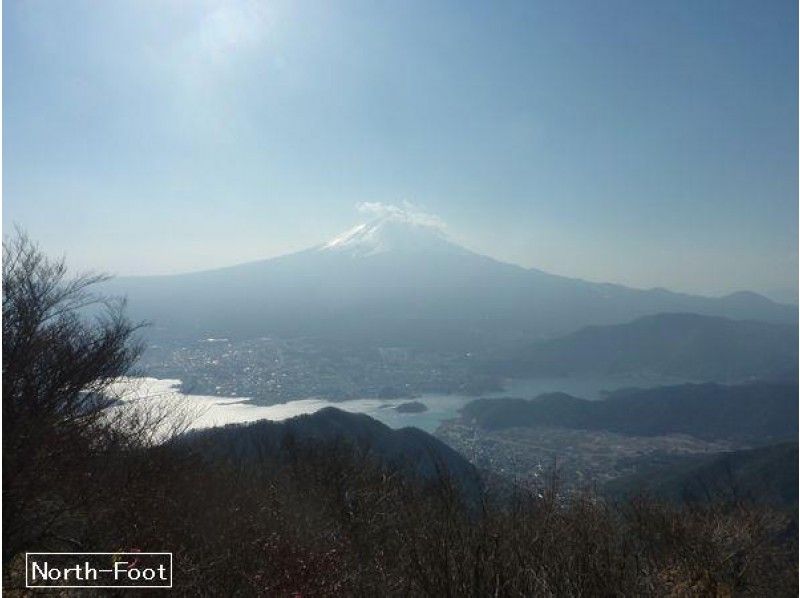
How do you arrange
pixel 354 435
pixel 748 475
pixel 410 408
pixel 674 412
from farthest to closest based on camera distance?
1. pixel 674 412
2. pixel 410 408
3. pixel 748 475
4. pixel 354 435

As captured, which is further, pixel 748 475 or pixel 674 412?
pixel 674 412

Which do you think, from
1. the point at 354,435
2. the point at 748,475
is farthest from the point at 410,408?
the point at 748,475

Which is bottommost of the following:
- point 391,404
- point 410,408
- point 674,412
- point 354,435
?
point 674,412

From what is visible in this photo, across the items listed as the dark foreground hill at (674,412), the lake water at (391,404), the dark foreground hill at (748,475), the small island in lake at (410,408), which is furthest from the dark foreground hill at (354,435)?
the dark foreground hill at (674,412)

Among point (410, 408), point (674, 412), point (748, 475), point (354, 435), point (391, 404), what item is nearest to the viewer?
point (354, 435)

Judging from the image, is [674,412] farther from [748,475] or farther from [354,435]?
[354,435]

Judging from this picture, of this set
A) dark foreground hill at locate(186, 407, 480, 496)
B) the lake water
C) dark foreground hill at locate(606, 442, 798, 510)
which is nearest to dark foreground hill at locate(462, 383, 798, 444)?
the lake water

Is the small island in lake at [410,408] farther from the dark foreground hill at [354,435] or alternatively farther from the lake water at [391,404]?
the dark foreground hill at [354,435]

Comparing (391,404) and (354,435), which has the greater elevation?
(354,435)

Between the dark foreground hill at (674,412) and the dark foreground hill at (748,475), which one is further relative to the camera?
the dark foreground hill at (674,412)

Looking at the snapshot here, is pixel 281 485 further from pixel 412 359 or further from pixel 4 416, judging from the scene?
pixel 412 359

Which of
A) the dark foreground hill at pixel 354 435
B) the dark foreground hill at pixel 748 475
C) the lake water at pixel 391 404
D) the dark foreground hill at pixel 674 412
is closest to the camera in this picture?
the dark foreground hill at pixel 354 435
